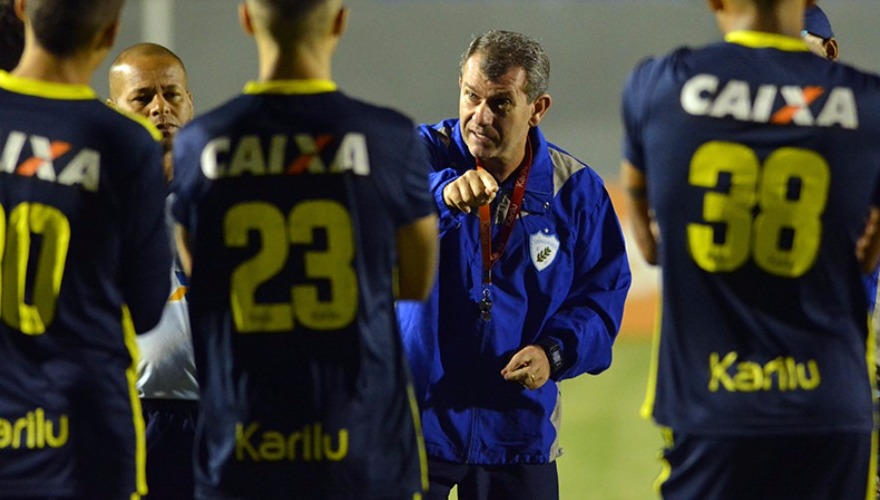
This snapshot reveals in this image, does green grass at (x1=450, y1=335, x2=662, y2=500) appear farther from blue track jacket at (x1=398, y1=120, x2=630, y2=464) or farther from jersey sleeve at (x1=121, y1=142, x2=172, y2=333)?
jersey sleeve at (x1=121, y1=142, x2=172, y2=333)

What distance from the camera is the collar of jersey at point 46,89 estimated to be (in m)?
3.35

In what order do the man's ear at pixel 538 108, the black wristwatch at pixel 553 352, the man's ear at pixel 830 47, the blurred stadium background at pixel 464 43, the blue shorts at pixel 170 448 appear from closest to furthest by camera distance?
the blue shorts at pixel 170 448 < the black wristwatch at pixel 553 352 < the man's ear at pixel 538 108 < the man's ear at pixel 830 47 < the blurred stadium background at pixel 464 43

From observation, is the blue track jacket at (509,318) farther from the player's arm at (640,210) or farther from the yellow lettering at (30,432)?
the yellow lettering at (30,432)

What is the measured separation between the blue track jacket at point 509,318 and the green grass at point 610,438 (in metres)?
2.82

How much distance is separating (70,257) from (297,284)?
49cm

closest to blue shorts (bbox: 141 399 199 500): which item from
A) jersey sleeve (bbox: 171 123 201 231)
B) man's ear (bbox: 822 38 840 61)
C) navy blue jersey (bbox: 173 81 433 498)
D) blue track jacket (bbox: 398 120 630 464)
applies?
blue track jacket (bbox: 398 120 630 464)

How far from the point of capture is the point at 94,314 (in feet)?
10.9

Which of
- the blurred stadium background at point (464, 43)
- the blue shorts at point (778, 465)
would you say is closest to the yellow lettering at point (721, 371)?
the blue shorts at point (778, 465)

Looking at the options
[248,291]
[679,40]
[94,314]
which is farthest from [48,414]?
[679,40]

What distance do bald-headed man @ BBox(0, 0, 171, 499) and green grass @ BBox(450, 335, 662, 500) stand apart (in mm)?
4033

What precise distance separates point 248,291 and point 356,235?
0.25 m

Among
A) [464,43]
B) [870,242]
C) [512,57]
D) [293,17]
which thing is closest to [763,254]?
[870,242]

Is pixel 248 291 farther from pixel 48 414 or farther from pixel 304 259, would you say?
pixel 48 414

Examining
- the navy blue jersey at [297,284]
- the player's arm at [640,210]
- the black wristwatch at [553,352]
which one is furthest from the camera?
the black wristwatch at [553,352]
